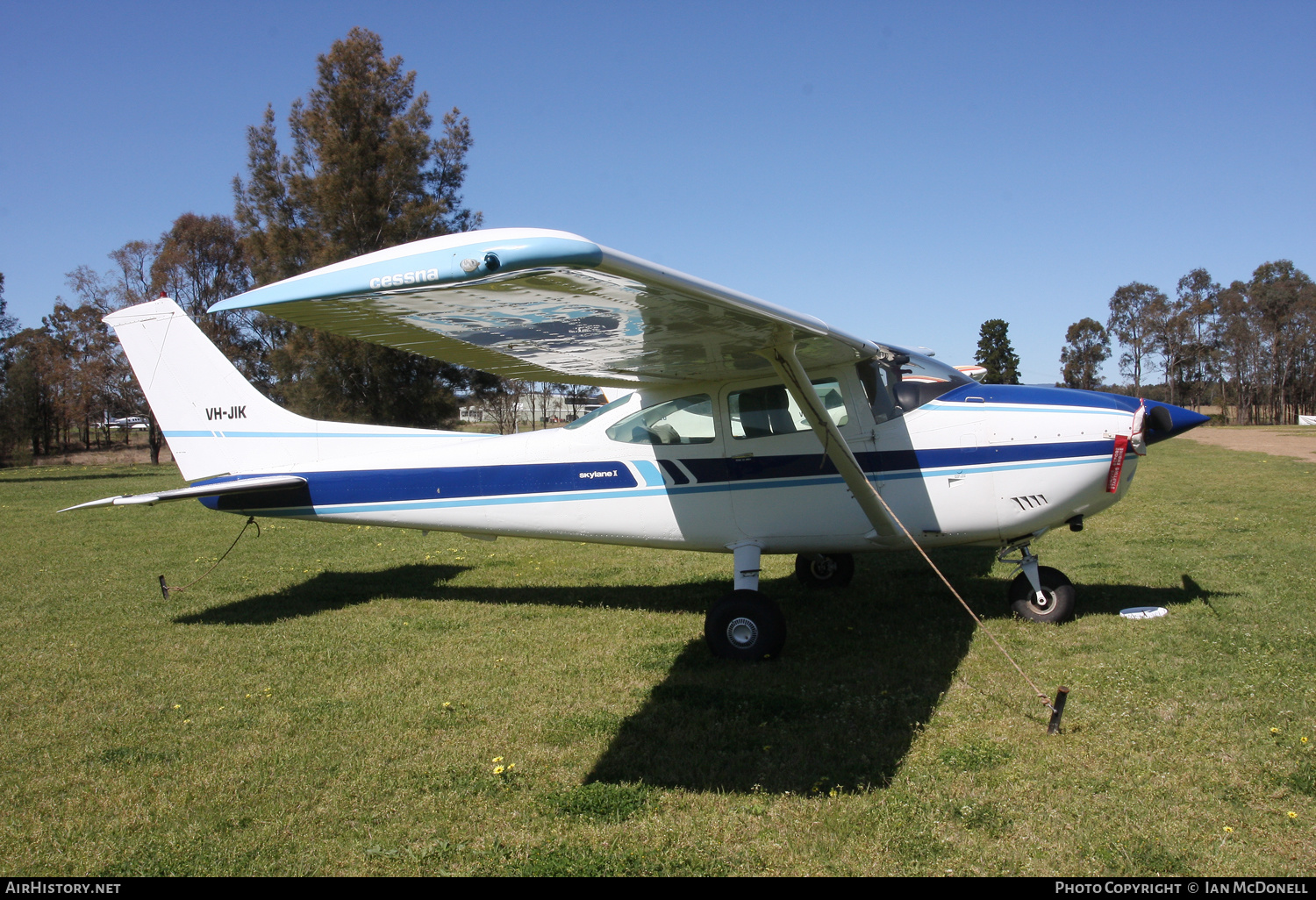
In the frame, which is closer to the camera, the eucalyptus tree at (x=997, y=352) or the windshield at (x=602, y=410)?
the windshield at (x=602, y=410)

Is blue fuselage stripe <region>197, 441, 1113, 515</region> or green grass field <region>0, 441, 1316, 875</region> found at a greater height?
blue fuselage stripe <region>197, 441, 1113, 515</region>

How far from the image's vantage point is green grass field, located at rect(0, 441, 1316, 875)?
3.22m

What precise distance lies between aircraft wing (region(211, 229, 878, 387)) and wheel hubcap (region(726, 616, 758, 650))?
193cm

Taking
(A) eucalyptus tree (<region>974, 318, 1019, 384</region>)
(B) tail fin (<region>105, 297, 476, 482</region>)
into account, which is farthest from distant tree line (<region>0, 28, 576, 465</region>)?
(A) eucalyptus tree (<region>974, 318, 1019, 384</region>)

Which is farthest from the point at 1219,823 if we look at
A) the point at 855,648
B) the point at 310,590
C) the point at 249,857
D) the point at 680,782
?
the point at 310,590

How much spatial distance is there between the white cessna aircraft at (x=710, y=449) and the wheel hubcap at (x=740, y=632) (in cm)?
1

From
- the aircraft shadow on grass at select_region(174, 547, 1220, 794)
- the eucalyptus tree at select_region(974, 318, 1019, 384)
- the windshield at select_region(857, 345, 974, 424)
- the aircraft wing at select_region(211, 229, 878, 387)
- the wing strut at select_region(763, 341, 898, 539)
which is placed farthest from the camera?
the eucalyptus tree at select_region(974, 318, 1019, 384)

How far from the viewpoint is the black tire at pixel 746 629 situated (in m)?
5.59

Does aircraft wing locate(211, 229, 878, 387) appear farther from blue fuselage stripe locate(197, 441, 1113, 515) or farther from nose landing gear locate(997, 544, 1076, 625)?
nose landing gear locate(997, 544, 1076, 625)

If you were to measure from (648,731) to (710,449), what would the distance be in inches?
101

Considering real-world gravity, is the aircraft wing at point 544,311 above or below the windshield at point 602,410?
above

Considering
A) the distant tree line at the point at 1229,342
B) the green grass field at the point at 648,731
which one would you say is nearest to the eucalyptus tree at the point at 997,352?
the distant tree line at the point at 1229,342

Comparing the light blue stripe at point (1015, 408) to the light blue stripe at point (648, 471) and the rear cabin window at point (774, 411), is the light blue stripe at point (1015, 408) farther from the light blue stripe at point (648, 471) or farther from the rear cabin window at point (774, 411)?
the light blue stripe at point (648, 471)

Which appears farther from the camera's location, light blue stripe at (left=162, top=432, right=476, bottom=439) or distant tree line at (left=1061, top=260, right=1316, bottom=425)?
distant tree line at (left=1061, top=260, right=1316, bottom=425)
